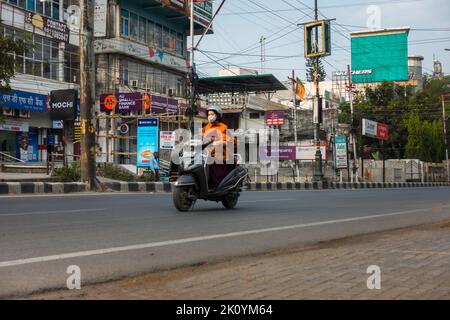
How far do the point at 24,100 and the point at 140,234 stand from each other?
22981 mm

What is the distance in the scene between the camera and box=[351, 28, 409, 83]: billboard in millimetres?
54125

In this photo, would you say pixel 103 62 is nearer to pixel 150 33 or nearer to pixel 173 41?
pixel 150 33

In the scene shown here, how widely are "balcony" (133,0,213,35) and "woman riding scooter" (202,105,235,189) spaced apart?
29.2 m

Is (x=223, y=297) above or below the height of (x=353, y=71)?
below

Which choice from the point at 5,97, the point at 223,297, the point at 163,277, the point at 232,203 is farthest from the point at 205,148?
the point at 5,97

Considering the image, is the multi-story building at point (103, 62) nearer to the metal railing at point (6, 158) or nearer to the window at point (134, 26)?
the window at point (134, 26)

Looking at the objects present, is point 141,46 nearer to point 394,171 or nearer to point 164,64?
point 164,64

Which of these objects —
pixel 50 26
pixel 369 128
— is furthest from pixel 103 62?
pixel 369 128

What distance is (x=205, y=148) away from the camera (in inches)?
368

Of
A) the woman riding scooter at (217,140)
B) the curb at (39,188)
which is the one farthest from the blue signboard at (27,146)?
the woman riding scooter at (217,140)

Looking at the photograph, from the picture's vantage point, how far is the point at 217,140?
9.28 metres

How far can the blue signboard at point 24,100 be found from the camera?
26.0 meters
